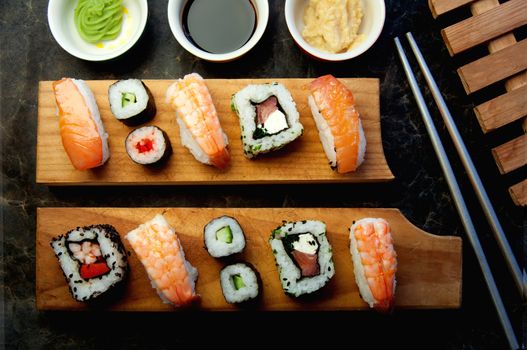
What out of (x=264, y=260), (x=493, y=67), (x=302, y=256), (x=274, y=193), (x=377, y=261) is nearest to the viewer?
(x=377, y=261)

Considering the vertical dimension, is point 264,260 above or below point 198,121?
below

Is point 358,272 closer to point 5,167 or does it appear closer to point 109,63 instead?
point 109,63

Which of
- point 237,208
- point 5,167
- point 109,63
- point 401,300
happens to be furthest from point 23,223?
point 401,300

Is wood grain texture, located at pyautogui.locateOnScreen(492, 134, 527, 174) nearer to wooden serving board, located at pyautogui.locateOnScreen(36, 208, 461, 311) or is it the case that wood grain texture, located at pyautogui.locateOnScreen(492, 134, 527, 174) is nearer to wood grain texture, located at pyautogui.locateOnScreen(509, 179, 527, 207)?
wood grain texture, located at pyautogui.locateOnScreen(509, 179, 527, 207)

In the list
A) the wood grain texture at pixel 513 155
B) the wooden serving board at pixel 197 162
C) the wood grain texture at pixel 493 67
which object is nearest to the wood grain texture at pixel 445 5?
the wood grain texture at pixel 493 67

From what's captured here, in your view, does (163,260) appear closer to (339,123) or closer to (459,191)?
(339,123)

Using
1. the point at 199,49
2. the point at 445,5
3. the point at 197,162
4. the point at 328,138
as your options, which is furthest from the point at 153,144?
the point at 445,5

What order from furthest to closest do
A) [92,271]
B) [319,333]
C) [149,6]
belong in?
[149,6]
[319,333]
[92,271]
